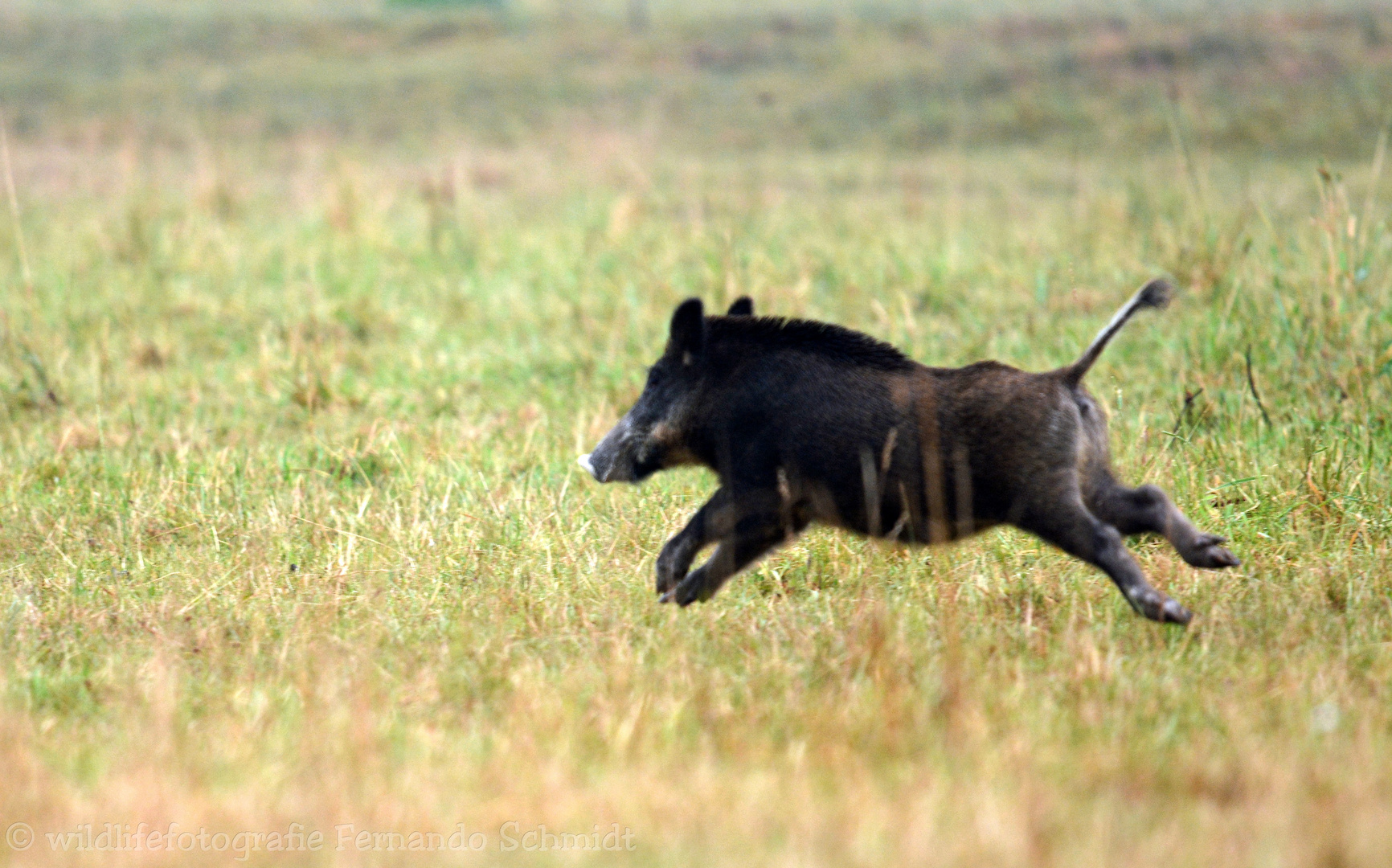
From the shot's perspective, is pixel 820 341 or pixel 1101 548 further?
pixel 820 341

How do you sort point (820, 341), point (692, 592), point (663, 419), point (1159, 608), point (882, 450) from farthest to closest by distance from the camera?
point (663, 419), point (820, 341), point (692, 592), point (882, 450), point (1159, 608)

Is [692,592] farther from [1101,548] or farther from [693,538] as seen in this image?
[1101,548]

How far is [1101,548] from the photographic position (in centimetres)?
343

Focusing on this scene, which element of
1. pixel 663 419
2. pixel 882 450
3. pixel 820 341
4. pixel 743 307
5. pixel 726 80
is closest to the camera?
pixel 882 450

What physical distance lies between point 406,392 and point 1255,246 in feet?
16.0

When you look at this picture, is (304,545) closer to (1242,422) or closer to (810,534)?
(810,534)

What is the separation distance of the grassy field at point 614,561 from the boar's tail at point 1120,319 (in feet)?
2.11

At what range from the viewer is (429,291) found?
852 cm

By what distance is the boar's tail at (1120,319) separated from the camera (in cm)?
357

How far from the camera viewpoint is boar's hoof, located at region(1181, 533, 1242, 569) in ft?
11.7

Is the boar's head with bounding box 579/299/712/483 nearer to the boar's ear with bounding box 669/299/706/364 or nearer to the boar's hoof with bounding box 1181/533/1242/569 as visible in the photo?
the boar's ear with bounding box 669/299/706/364

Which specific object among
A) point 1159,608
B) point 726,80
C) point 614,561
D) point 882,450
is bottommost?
point 726,80

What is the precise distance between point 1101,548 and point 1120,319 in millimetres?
587

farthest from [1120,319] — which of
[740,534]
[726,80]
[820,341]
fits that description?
[726,80]
